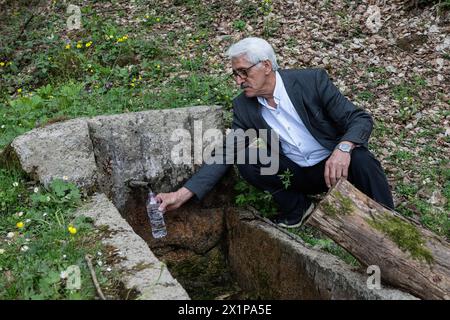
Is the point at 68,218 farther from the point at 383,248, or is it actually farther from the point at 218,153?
the point at 383,248

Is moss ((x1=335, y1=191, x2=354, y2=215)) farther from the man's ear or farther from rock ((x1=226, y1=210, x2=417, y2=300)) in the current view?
the man's ear

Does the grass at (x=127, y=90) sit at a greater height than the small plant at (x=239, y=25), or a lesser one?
lesser

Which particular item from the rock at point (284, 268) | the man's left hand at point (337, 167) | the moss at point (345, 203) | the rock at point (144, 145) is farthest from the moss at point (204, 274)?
the moss at point (345, 203)

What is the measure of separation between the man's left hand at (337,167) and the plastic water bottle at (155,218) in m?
1.28

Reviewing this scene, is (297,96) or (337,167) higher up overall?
(297,96)

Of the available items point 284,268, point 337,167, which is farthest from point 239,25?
point 284,268

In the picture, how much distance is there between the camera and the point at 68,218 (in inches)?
131

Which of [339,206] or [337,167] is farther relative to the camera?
[337,167]

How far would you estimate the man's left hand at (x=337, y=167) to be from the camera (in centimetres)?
341

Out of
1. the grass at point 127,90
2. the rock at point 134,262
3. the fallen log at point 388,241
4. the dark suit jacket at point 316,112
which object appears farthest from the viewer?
the dark suit jacket at point 316,112

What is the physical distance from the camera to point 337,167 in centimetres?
342

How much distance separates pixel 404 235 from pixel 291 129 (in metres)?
1.33

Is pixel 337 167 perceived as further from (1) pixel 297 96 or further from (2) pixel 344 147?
(1) pixel 297 96

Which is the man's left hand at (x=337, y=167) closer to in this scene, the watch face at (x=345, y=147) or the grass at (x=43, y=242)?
the watch face at (x=345, y=147)
